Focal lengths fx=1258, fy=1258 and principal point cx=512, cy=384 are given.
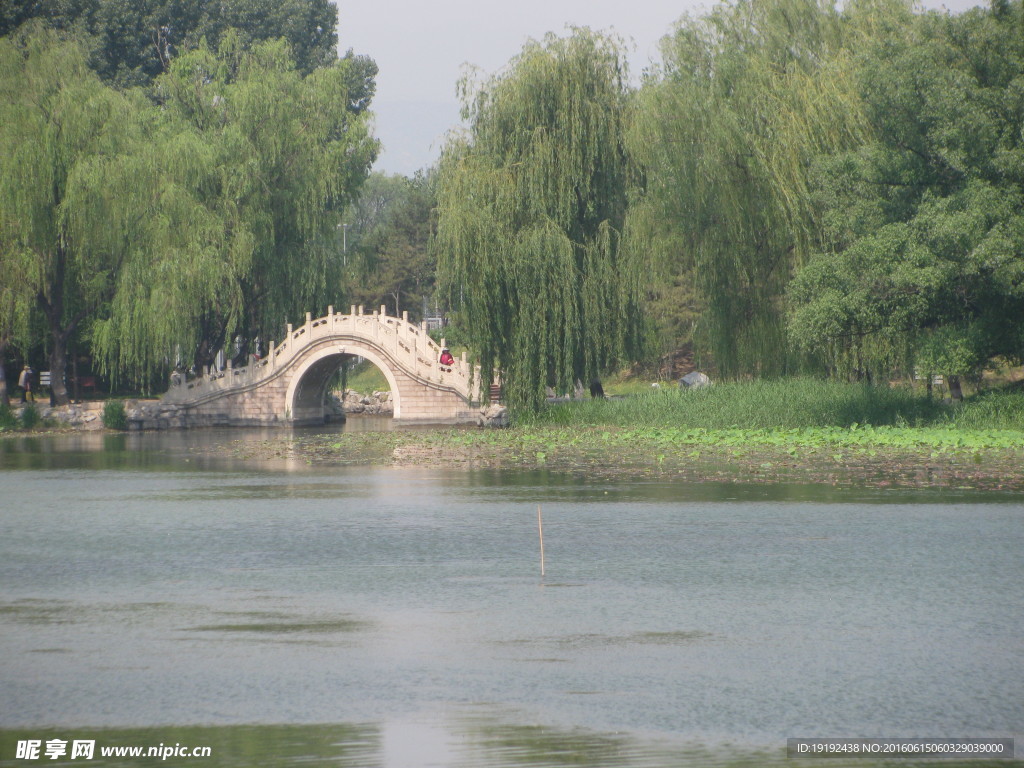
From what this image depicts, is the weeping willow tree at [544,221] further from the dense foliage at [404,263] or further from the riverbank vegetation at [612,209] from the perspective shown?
the dense foliage at [404,263]

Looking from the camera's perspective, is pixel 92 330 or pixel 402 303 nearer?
Result: pixel 92 330

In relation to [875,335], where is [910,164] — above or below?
above

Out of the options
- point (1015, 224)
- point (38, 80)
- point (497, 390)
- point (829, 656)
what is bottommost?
point (829, 656)

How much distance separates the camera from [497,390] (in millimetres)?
39719

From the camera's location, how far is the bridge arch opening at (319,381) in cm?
4231

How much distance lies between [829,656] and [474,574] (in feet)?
13.3

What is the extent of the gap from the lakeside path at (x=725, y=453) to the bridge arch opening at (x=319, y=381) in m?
10.3

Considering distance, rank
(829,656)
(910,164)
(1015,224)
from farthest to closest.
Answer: (910,164), (1015,224), (829,656)

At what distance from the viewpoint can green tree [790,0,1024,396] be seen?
24.6 metres

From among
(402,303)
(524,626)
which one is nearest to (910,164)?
(524,626)

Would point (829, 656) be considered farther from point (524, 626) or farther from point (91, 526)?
point (91, 526)

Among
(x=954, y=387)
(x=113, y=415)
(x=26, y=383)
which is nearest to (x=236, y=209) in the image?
(x=113, y=415)

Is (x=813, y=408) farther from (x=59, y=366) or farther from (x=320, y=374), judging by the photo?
(x=59, y=366)

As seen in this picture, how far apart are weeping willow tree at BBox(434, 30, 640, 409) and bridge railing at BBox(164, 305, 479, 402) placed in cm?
791
